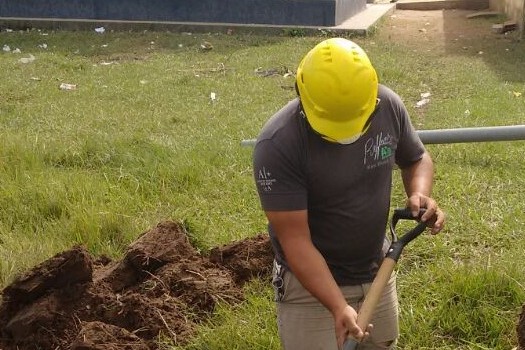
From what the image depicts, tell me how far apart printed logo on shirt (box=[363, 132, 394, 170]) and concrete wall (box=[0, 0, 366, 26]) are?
40.4 feet

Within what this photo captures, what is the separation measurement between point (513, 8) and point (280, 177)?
13605mm

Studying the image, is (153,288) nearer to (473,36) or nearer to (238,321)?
(238,321)

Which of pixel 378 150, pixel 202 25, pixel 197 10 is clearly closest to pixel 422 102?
pixel 378 150

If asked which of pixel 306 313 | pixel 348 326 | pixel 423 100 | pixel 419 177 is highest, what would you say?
pixel 419 177

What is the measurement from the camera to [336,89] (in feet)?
7.60

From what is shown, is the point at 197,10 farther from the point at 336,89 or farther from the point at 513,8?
the point at 336,89

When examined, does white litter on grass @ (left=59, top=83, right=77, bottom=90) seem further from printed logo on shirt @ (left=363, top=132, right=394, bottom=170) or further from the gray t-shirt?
printed logo on shirt @ (left=363, top=132, right=394, bottom=170)

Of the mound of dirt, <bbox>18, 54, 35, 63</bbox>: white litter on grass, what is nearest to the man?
the mound of dirt

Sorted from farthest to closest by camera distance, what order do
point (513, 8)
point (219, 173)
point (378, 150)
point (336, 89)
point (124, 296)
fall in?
point (513, 8) → point (219, 173) → point (124, 296) → point (378, 150) → point (336, 89)

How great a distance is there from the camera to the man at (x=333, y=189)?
2.36 m

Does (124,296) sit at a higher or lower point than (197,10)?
higher

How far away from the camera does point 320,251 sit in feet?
8.73

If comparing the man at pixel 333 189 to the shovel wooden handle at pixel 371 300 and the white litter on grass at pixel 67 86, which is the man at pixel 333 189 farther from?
the white litter on grass at pixel 67 86

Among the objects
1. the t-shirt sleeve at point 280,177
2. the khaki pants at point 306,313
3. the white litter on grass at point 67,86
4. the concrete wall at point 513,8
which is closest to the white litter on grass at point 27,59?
the white litter on grass at point 67,86
